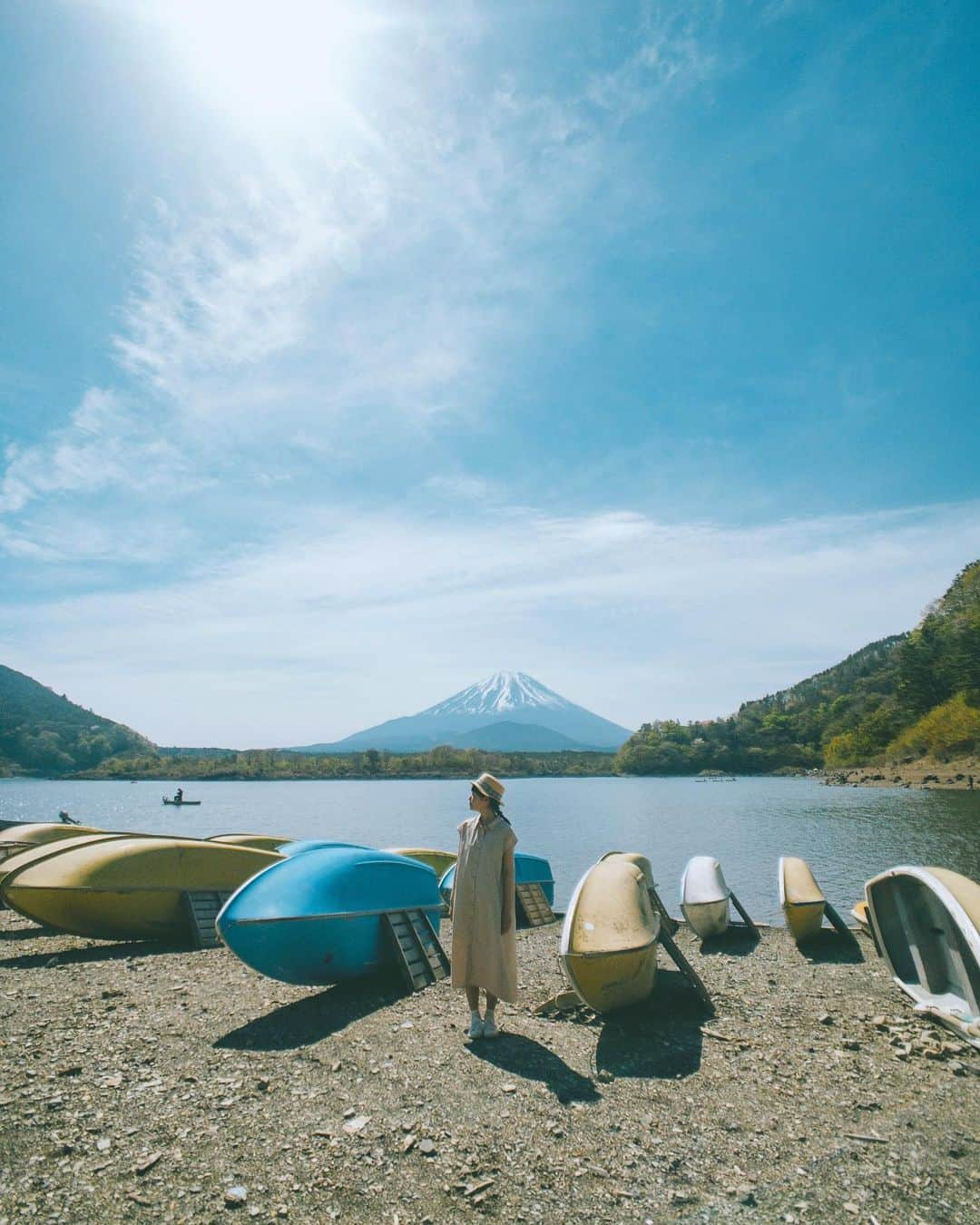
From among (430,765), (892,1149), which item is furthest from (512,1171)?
(430,765)

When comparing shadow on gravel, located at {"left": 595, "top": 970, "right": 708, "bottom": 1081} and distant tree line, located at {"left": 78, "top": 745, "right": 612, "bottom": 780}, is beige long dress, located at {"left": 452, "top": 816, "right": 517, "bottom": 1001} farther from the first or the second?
distant tree line, located at {"left": 78, "top": 745, "right": 612, "bottom": 780}

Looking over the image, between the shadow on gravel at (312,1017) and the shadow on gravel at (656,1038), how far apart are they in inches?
115

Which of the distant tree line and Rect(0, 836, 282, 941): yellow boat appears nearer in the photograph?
Rect(0, 836, 282, 941): yellow boat

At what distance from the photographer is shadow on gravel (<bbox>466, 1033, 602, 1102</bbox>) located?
600 cm

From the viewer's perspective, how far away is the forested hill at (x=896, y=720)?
3639 inches

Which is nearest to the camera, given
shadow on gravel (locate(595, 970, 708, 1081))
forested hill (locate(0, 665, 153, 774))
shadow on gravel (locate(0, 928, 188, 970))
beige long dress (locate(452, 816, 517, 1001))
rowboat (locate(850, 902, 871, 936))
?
shadow on gravel (locate(595, 970, 708, 1081))

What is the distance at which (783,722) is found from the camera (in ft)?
635

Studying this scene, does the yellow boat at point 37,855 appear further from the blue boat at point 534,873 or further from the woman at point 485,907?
the woman at point 485,907

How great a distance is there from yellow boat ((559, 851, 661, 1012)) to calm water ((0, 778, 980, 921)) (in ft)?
36.8

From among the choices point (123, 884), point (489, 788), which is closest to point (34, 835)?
point (123, 884)

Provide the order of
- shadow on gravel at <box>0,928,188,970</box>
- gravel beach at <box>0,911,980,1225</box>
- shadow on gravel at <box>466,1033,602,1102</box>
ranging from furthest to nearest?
shadow on gravel at <box>0,928,188,970</box>
shadow on gravel at <box>466,1033,602,1102</box>
gravel beach at <box>0,911,980,1225</box>

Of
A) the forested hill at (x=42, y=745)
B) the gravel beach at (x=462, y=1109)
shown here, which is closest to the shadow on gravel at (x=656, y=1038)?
the gravel beach at (x=462, y=1109)

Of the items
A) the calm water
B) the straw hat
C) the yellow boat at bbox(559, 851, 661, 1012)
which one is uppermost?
the straw hat

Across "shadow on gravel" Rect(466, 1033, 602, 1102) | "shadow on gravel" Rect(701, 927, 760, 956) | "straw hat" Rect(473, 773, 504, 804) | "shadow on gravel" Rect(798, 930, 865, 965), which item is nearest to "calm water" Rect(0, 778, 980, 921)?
"shadow on gravel" Rect(701, 927, 760, 956)
